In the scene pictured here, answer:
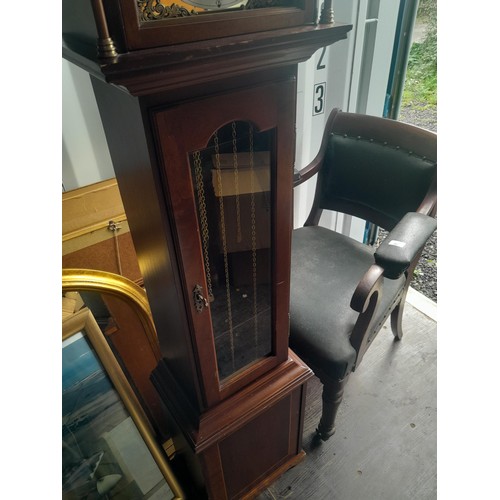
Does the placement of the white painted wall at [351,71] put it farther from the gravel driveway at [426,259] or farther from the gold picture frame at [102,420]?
the gold picture frame at [102,420]

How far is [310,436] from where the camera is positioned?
4.03 feet

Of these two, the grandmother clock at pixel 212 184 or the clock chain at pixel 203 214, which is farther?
the clock chain at pixel 203 214

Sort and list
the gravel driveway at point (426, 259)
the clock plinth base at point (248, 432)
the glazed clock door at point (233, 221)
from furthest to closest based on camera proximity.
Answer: the gravel driveway at point (426, 259)
the clock plinth base at point (248, 432)
the glazed clock door at point (233, 221)

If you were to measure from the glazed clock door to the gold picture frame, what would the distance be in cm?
26

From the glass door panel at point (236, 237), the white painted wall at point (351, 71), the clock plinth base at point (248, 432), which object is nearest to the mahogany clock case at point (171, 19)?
the glass door panel at point (236, 237)

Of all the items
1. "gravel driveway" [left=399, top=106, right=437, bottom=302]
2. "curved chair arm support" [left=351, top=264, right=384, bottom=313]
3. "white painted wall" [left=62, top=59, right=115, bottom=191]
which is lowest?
"gravel driveway" [left=399, top=106, right=437, bottom=302]

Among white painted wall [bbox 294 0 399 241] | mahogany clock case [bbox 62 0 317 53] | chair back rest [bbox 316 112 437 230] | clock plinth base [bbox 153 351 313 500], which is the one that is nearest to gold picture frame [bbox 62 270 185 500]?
clock plinth base [bbox 153 351 313 500]

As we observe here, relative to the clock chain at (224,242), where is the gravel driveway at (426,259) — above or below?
below

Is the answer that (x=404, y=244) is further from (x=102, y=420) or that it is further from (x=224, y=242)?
(x=102, y=420)

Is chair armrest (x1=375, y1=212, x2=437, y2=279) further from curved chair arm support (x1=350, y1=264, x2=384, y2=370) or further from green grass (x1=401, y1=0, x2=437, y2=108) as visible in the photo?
green grass (x1=401, y1=0, x2=437, y2=108)

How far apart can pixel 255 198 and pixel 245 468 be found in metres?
0.70

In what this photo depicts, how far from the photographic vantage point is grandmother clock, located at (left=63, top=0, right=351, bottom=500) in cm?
41

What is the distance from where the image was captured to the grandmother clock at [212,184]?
1.36ft

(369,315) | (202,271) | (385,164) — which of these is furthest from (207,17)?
(385,164)
